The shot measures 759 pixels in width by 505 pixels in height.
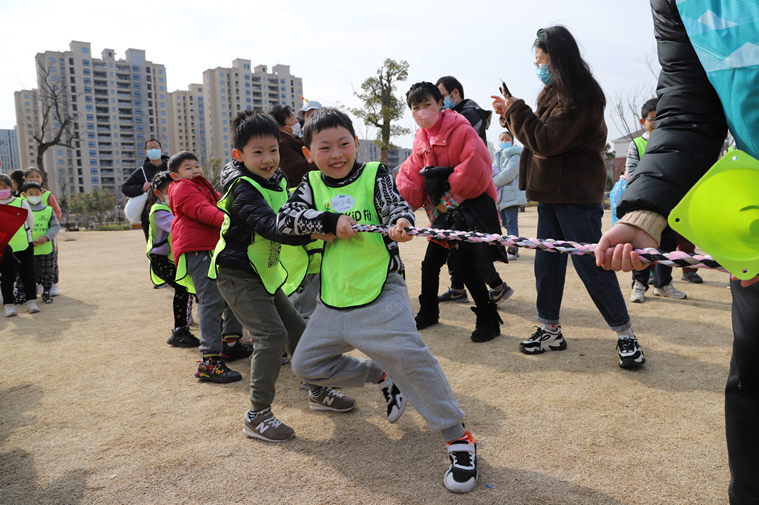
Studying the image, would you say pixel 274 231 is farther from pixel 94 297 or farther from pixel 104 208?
pixel 104 208

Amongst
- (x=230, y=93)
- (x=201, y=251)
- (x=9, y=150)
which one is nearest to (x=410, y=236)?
(x=201, y=251)

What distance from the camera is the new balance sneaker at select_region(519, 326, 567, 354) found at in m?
3.60

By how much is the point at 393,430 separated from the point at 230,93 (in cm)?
8966

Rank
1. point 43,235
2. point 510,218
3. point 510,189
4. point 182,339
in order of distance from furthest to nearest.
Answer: point 510,189, point 510,218, point 43,235, point 182,339

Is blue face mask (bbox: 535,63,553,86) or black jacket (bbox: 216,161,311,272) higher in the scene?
blue face mask (bbox: 535,63,553,86)

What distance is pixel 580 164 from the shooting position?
3.39 metres

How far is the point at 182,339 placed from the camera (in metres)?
4.37

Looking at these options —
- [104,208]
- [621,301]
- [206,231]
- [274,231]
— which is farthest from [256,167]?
[104,208]

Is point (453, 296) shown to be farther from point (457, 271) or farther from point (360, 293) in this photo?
point (360, 293)

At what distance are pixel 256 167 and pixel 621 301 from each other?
2532 mm

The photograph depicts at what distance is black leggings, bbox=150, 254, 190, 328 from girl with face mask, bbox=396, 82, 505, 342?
2.28m

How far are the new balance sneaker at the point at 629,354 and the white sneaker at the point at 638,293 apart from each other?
199 cm

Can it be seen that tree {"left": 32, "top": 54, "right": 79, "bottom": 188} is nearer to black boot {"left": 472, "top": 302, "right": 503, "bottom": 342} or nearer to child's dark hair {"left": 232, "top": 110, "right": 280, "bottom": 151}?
child's dark hair {"left": 232, "top": 110, "right": 280, "bottom": 151}

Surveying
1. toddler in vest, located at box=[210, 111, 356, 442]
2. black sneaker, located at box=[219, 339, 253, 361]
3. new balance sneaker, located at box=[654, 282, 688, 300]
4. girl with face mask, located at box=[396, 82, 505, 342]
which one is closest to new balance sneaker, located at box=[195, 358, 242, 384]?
black sneaker, located at box=[219, 339, 253, 361]
